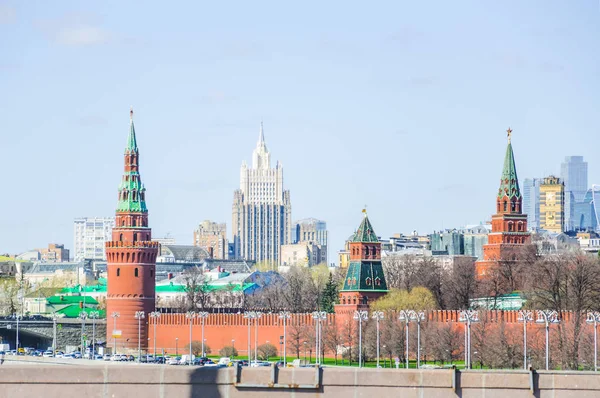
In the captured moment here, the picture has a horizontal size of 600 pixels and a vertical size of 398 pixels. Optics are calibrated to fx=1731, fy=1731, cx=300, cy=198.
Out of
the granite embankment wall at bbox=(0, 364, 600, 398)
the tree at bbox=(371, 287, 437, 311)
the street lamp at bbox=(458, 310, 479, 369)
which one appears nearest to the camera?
the granite embankment wall at bbox=(0, 364, 600, 398)

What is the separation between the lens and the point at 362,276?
127625 mm

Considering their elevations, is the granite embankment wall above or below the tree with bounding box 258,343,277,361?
above

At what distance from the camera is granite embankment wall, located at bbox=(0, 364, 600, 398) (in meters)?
38.0

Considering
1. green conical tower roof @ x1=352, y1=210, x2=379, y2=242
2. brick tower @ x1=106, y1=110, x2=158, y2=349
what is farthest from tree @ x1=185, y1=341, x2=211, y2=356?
green conical tower roof @ x1=352, y1=210, x2=379, y2=242

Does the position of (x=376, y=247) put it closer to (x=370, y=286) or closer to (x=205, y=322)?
(x=370, y=286)

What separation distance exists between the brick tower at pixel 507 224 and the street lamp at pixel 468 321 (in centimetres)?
3747

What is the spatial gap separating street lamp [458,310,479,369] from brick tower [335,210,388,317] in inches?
419

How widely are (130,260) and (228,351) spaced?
40.1 ft

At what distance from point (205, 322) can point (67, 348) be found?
14.0m

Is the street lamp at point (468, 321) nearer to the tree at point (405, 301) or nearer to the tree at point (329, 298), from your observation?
the tree at point (405, 301)

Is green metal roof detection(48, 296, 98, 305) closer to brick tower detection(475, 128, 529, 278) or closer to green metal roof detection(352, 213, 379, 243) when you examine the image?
brick tower detection(475, 128, 529, 278)

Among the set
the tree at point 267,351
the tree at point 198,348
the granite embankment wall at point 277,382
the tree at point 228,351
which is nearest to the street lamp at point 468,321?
the tree at point 267,351

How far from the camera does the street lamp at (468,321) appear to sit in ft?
314

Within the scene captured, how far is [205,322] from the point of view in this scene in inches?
5394
